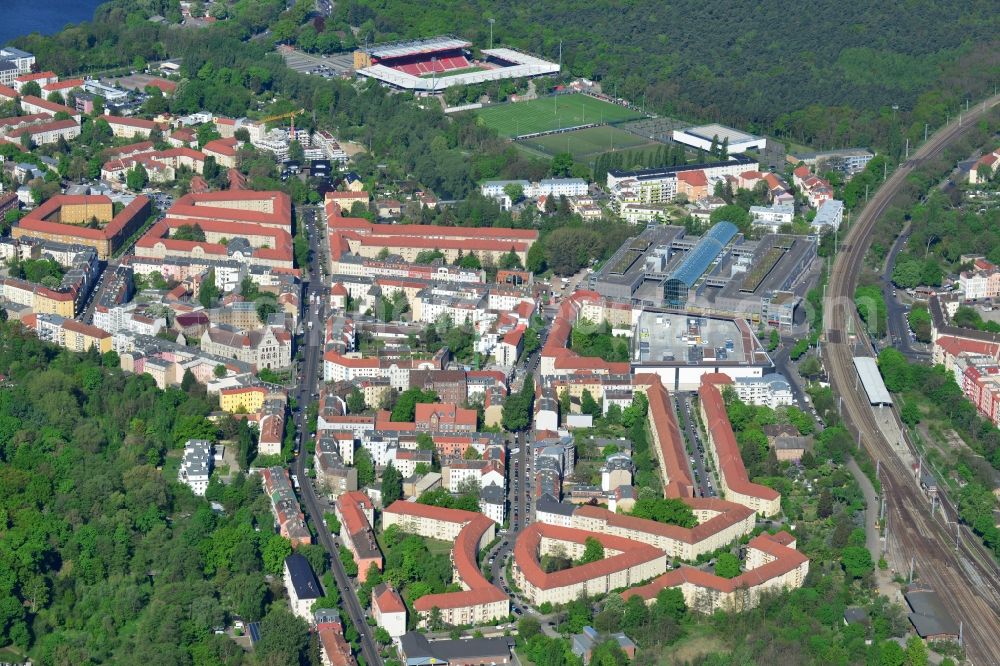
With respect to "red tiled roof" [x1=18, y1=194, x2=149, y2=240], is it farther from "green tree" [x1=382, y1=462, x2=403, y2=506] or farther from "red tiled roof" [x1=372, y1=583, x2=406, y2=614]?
"red tiled roof" [x1=372, y1=583, x2=406, y2=614]

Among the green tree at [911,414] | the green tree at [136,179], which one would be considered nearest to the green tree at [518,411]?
the green tree at [911,414]

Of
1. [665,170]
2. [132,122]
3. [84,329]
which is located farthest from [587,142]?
[84,329]

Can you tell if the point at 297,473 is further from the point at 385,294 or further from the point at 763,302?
the point at 763,302

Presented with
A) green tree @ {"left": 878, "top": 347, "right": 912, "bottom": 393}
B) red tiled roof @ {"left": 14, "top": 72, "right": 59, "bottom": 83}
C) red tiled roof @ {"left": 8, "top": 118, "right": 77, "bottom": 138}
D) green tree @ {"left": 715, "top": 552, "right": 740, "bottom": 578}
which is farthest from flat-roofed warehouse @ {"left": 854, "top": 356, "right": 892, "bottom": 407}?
red tiled roof @ {"left": 14, "top": 72, "right": 59, "bottom": 83}

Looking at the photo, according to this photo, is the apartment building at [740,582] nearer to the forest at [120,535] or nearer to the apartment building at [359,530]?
the apartment building at [359,530]

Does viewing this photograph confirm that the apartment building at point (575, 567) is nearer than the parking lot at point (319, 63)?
Yes

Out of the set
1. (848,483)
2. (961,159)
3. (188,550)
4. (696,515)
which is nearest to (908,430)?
(848,483)
